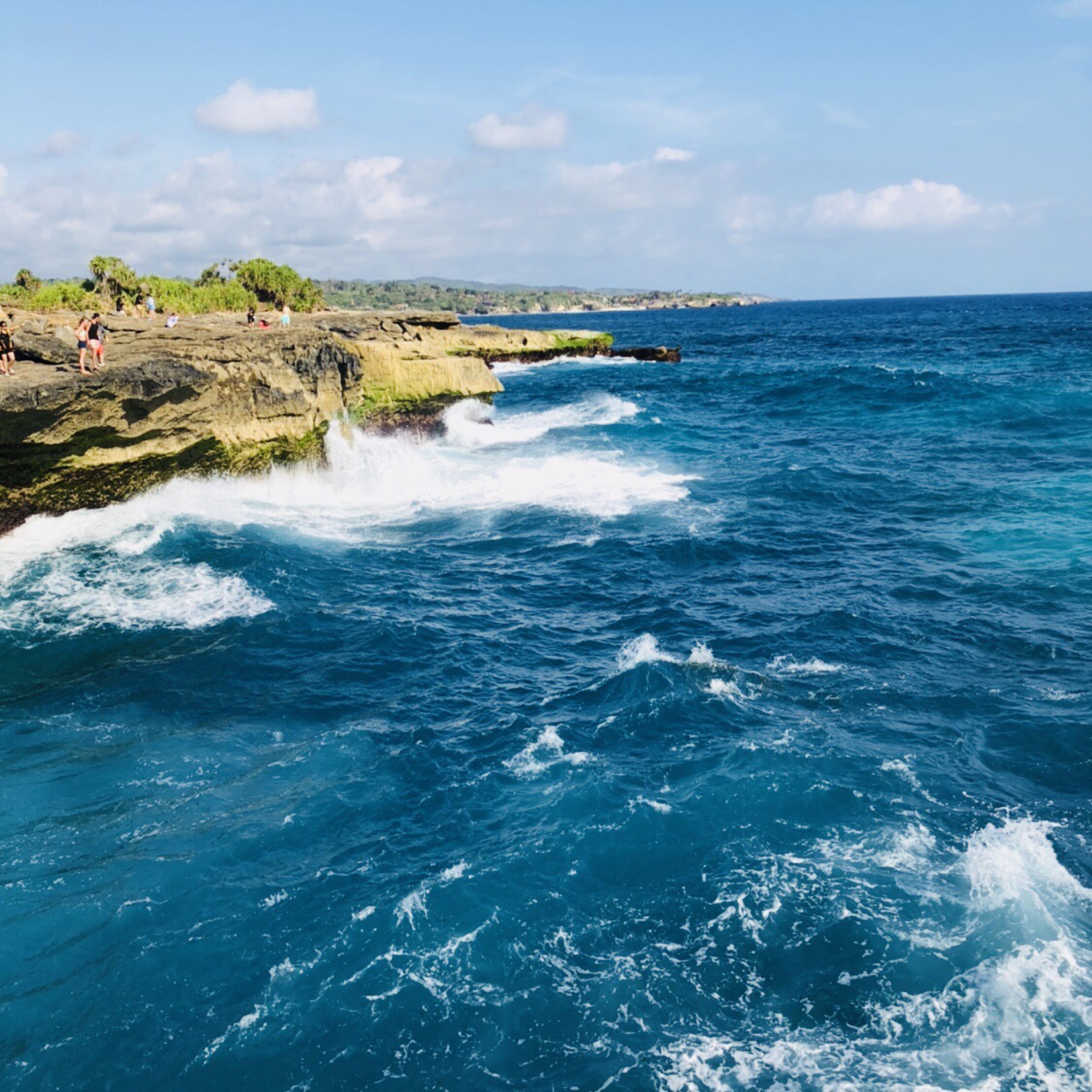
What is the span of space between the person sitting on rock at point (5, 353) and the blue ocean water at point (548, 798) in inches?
188

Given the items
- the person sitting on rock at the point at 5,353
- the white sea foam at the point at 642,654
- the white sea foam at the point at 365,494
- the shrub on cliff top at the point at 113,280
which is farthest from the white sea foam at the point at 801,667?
the shrub on cliff top at the point at 113,280

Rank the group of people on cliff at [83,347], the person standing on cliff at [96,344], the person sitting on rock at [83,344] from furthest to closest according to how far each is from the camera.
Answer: the person standing on cliff at [96,344], the person sitting on rock at [83,344], the group of people on cliff at [83,347]

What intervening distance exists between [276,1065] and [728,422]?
4556 centimetres

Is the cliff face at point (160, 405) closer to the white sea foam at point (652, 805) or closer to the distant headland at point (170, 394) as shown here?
the distant headland at point (170, 394)

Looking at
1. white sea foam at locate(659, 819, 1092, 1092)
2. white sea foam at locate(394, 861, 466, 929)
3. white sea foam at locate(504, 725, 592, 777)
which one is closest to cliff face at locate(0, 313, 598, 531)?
white sea foam at locate(504, 725, 592, 777)

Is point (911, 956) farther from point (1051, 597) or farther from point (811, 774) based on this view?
point (1051, 597)

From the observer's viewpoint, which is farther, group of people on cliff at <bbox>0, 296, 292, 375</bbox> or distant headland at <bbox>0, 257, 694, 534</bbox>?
distant headland at <bbox>0, 257, 694, 534</bbox>

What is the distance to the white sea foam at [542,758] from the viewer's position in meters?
15.6

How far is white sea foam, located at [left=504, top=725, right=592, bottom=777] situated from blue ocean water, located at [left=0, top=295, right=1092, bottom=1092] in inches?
2.6

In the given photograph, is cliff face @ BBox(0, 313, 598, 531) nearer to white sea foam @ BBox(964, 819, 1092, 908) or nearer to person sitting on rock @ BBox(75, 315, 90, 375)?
person sitting on rock @ BBox(75, 315, 90, 375)

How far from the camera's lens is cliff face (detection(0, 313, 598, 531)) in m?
24.9

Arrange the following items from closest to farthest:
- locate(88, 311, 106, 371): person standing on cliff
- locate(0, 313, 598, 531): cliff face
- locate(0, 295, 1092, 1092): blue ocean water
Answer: locate(0, 295, 1092, 1092): blue ocean water < locate(0, 313, 598, 531): cliff face < locate(88, 311, 106, 371): person standing on cliff

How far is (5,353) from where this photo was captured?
80.5 ft

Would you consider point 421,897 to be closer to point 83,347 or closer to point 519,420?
point 83,347
